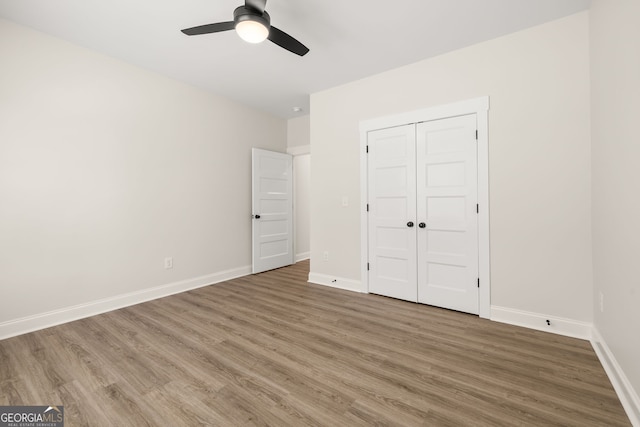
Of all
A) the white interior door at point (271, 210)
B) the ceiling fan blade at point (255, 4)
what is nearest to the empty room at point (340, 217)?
the ceiling fan blade at point (255, 4)

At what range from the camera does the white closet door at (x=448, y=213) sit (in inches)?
115

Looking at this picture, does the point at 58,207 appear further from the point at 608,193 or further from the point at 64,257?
the point at 608,193

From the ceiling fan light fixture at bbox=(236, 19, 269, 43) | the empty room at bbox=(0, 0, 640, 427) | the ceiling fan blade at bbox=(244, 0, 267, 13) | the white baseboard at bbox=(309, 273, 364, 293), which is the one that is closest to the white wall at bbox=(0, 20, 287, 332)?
the empty room at bbox=(0, 0, 640, 427)

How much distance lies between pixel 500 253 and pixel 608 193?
100 cm

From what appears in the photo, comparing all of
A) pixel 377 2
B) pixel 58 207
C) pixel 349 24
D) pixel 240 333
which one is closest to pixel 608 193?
pixel 377 2

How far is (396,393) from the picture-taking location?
5.56 ft

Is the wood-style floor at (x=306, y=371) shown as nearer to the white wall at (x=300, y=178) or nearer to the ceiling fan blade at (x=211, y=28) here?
the ceiling fan blade at (x=211, y=28)

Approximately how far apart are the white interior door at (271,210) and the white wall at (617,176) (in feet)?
13.6

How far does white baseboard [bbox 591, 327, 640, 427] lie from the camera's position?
1.44 metres

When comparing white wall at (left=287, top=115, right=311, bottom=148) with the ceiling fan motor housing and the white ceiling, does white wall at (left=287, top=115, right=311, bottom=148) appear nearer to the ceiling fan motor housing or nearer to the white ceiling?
→ the white ceiling

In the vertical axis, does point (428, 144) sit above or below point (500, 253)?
above

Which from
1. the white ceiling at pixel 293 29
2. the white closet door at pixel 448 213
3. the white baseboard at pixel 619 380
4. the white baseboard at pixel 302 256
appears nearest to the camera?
the white baseboard at pixel 619 380

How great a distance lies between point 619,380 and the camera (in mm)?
1682

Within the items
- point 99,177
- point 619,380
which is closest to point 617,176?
point 619,380
